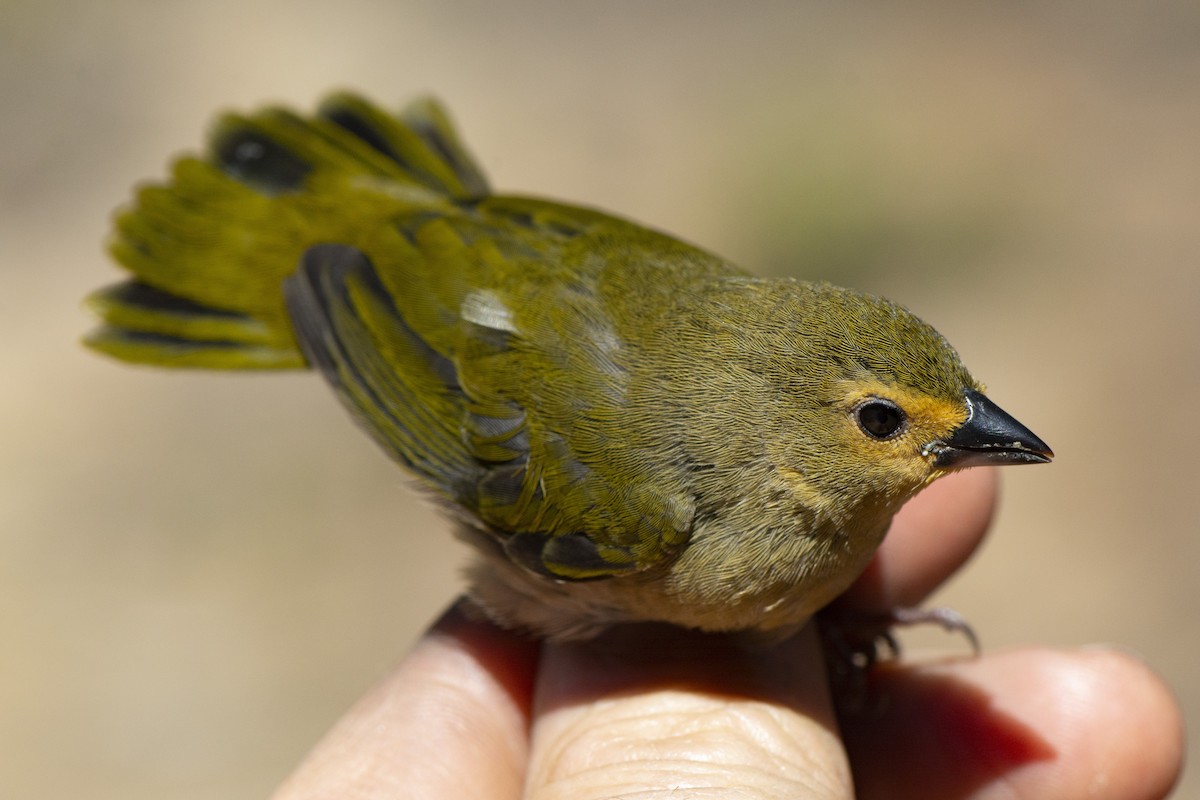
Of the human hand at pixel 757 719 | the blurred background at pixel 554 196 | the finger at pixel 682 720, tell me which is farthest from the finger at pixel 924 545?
the blurred background at pixel 554 196

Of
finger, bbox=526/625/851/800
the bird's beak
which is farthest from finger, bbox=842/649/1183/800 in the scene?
the bird's beak

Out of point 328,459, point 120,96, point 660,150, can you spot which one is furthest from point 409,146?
point 120,96

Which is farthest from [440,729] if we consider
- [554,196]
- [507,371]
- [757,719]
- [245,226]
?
[554,196]

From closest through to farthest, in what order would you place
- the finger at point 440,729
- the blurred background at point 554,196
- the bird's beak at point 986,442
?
the bird's beak at point 986,442 < the finger at point 440,729 < the blurred background at point 554,196

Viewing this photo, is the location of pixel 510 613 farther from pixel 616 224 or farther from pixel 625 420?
pixel 616 224

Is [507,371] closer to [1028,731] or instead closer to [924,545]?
[924,545]

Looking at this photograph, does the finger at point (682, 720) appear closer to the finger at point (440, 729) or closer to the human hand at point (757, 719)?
the human hand at point (757, 719)
